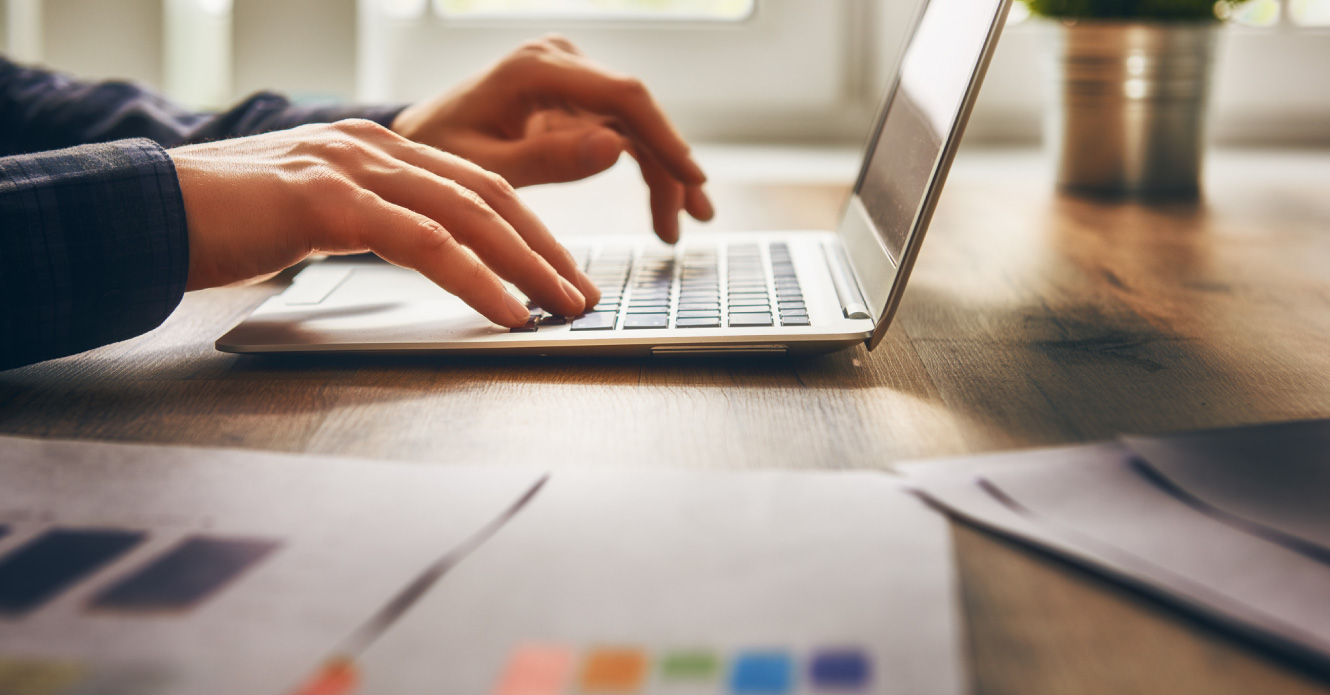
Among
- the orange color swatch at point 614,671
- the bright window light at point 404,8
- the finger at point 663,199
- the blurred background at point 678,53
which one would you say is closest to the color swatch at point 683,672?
the orange color swatch at point 614,671

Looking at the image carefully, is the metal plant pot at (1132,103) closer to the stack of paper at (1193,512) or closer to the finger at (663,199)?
the finger at (663,199)

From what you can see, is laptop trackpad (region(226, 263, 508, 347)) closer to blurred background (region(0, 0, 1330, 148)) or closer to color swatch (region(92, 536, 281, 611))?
color swatch (region(92, 536, 281, 611))

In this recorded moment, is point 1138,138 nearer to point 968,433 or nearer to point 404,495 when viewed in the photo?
point 968,433

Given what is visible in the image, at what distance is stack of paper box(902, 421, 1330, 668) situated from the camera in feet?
0.82

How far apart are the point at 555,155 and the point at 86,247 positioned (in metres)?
0.38

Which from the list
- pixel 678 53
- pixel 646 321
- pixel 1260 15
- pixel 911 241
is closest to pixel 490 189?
pixel 646 321

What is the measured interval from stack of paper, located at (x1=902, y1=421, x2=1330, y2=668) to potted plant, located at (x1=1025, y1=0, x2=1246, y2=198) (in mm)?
735

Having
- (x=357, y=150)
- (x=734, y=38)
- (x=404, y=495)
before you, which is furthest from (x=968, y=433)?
(x=734, y=38)

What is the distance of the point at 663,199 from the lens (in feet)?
2.34

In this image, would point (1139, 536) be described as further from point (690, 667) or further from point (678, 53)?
point (678, 53)

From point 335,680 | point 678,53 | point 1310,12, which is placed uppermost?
point 1310,12

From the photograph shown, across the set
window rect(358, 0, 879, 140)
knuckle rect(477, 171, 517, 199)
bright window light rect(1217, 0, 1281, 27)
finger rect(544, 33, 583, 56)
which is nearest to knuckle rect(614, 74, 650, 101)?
finger rect(544, 33, 583, 56)

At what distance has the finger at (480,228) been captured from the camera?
19.3 inches

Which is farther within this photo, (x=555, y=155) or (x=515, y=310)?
(x=555, y=155)
